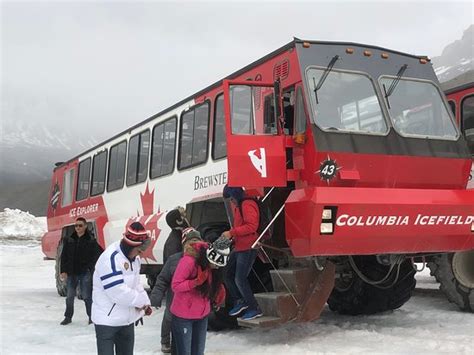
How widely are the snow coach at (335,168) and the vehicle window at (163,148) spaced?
3.96 ft

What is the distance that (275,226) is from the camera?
626 cm

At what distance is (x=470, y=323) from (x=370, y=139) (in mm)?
2772

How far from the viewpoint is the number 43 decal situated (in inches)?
220

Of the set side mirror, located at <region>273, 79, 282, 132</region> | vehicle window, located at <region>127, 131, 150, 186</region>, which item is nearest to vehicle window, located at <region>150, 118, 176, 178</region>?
vehicle window, located at <region>127, 131, 150, 186</region>

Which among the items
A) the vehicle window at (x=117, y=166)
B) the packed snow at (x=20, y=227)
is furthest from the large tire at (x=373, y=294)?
the packed snow at (x=20, y=227)

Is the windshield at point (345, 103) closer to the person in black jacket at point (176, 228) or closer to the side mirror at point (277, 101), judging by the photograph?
the side mirror at point (277, 101)

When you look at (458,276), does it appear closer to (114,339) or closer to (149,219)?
(149,219)

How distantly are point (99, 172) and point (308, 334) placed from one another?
270 inches

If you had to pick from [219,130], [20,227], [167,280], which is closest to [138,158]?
[219,130]

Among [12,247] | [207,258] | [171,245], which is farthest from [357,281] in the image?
[12,247]

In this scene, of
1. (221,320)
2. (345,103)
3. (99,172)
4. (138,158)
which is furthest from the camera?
(99,172)

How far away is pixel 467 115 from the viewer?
867 cm

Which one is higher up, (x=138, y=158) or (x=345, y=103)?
(x=138, y=158)

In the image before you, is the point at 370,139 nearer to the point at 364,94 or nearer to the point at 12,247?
the point at 364,94
